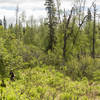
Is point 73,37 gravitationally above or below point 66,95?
above

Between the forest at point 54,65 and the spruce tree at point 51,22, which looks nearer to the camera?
the forest at point 54,65

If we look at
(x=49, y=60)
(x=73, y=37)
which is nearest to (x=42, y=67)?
(x=49, y=60)

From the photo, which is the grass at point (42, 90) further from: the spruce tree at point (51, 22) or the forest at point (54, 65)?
the spruce tree at point (51, 22)

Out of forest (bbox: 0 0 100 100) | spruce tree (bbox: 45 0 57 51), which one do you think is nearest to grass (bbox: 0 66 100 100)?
forest (bbox: 0 0 100 100)

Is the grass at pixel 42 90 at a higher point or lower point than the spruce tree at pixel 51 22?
lower

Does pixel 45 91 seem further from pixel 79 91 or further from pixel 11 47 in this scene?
pixel 11 47

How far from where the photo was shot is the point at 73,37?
802 inches

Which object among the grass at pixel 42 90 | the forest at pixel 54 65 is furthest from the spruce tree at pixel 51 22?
the grass at pixel 42 90

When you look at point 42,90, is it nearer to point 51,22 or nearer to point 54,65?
point 54,65

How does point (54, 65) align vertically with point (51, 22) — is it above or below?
below

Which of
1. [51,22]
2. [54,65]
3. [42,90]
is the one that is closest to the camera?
[42,90]

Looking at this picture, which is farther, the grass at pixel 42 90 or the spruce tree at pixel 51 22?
the spruce tree at pixel 51 22

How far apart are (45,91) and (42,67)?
24.8ft

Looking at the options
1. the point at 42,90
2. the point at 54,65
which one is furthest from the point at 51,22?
the point at 42,90
